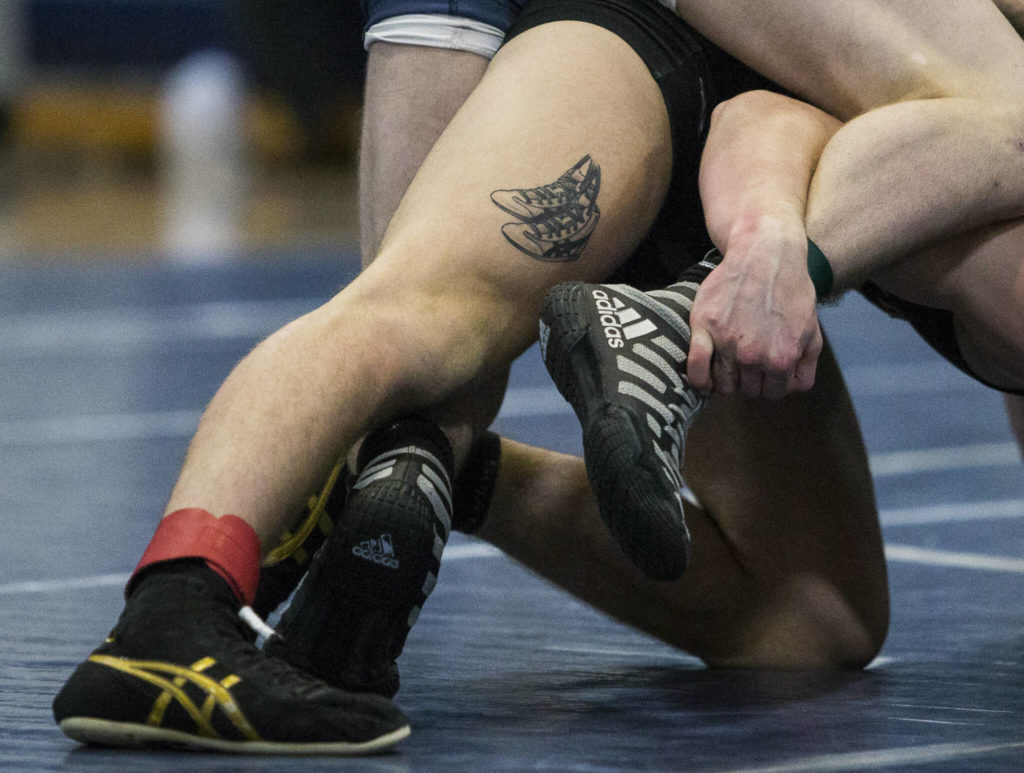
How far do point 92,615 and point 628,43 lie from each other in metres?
0.99

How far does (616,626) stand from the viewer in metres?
2.37

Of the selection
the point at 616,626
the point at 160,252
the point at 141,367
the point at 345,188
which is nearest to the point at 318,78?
the point at 345,188

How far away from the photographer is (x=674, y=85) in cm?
198

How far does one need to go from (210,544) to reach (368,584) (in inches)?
6.5

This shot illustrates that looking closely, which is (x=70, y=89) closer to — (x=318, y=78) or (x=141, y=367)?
(x=318, y=78)

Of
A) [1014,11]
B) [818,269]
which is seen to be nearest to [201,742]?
[818,269]

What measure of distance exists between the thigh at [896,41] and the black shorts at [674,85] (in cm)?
7

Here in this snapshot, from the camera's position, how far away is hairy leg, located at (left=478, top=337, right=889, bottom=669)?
2.15m

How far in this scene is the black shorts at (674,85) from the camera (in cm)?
198

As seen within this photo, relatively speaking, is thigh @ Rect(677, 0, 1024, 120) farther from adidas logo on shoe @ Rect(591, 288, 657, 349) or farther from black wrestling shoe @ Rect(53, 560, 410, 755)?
black wrestling shoe @ Rect(53, 560, 410, 755)

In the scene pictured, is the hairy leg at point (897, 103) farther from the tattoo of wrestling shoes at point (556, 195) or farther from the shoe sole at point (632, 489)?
the shoe sole at point (632, 489)

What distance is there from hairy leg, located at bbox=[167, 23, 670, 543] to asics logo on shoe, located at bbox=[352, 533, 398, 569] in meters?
0.08

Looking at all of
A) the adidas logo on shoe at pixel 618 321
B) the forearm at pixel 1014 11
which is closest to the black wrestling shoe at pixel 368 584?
the adidas logo on shoe at pixel 618 321

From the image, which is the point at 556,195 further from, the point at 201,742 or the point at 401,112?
the point at 201,742
